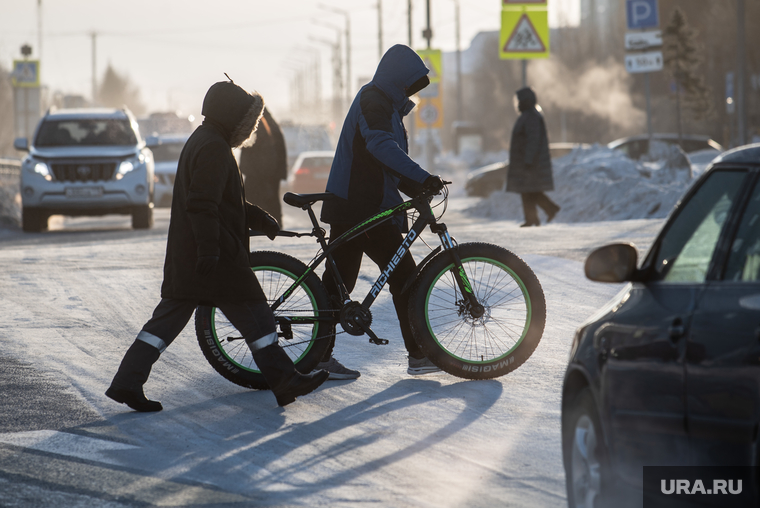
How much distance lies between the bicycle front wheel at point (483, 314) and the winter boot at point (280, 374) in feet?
2.83

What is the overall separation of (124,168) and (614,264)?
15923 millimetres

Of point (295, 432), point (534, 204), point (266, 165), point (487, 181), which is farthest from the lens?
point (487, 181)

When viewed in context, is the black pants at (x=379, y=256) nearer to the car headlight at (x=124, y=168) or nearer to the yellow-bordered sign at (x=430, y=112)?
the car headlight at (x=124, y=168)

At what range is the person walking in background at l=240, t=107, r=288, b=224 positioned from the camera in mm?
14031

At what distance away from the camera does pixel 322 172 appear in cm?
3075

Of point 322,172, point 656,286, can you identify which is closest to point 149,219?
point 322,172

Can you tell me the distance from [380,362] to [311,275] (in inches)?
39.2

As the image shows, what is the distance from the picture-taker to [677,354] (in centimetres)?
323

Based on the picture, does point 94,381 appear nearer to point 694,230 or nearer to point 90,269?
point 694,230

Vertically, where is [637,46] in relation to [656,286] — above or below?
above

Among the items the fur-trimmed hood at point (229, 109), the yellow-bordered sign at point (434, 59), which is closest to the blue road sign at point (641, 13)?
the yellow-bordered sign at point (434, 59)

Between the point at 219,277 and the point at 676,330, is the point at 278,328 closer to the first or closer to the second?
the point at 219,277

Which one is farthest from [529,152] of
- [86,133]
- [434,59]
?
[434,59]

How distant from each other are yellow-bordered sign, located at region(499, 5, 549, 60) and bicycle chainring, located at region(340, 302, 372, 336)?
14336mm
